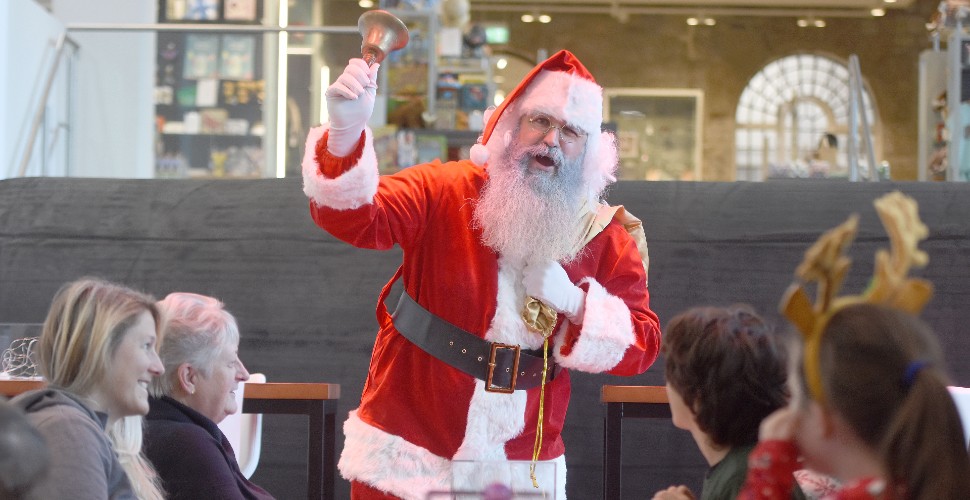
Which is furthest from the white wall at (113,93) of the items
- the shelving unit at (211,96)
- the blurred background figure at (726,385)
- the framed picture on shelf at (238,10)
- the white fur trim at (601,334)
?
the blurred background figure at (726,385)

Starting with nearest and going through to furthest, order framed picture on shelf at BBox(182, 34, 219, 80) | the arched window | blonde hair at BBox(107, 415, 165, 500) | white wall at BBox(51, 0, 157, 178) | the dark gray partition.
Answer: blonde hair at BBox(107, 415, 165, 500) < the dark gray partition < white wall at BBox(51, 0, 157, 178) < framed picture on shelf at BBox(182, 34, 219, 80) < the arched window

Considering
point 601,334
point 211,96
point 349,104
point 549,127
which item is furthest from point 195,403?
point 211,96

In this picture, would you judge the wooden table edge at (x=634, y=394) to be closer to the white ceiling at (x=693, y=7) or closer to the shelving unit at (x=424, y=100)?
the shelving unit at (x=424, y=100)

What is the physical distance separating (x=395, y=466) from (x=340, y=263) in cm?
183

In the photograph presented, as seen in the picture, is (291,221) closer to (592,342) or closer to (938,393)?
(592,342)

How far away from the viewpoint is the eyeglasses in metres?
2.38

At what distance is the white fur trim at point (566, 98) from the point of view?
7.83 feet

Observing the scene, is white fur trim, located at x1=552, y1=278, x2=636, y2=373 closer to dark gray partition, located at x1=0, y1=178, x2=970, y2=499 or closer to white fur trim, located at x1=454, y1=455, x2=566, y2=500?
white fur trim, located at x1=454, y1=455, x2=566, y2=500

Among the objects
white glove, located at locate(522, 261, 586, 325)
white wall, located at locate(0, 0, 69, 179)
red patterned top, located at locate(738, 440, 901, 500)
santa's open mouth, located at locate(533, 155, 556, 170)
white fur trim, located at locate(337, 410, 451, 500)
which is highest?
white wall, located at locate(0, 0, 69, 179)

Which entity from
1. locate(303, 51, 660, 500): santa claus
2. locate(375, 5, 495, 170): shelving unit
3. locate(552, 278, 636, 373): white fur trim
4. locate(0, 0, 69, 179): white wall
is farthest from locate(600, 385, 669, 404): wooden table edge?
locate(0, 0, 69, 179): white wall

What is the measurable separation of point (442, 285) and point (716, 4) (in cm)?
1418

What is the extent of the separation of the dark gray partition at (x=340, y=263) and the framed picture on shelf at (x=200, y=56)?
10.4 feet

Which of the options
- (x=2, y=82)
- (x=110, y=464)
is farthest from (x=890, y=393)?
(x=2, y=82)

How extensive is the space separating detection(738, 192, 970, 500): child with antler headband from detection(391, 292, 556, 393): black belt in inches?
46.0
